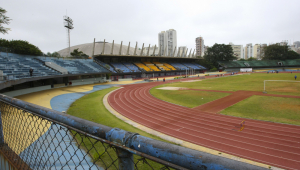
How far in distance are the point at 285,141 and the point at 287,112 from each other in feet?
20.2

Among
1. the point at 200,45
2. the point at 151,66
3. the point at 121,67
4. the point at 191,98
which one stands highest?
the point at 200,45

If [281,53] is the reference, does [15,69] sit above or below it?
below

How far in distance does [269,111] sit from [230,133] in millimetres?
6619

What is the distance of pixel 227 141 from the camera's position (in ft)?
33.1

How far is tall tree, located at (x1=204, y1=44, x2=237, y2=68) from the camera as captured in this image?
8844 cm

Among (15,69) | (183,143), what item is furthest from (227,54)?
(183,143)

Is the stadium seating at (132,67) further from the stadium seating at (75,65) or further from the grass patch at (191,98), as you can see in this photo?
the grass patch at (191,98)

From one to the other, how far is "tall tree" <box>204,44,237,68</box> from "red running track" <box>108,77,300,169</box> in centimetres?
7988

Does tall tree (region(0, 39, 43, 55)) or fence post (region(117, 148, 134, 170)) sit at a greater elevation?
tall tree (region(0, 39, 43, 55))

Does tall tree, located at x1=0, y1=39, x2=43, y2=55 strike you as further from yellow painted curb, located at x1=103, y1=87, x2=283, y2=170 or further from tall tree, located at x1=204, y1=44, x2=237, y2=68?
tall tree, located at x1=204, y1=44, x2=237, y2=68

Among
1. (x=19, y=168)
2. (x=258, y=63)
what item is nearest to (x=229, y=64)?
(x=258, y=63)

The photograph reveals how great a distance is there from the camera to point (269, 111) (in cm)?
1507

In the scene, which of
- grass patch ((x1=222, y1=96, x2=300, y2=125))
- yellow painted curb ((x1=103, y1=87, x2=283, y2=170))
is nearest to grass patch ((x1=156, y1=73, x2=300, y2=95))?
grass patch ((x1=222, y1=96, x2=300, y2=125))

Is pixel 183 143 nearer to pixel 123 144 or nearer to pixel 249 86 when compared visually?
pixel 123 144
